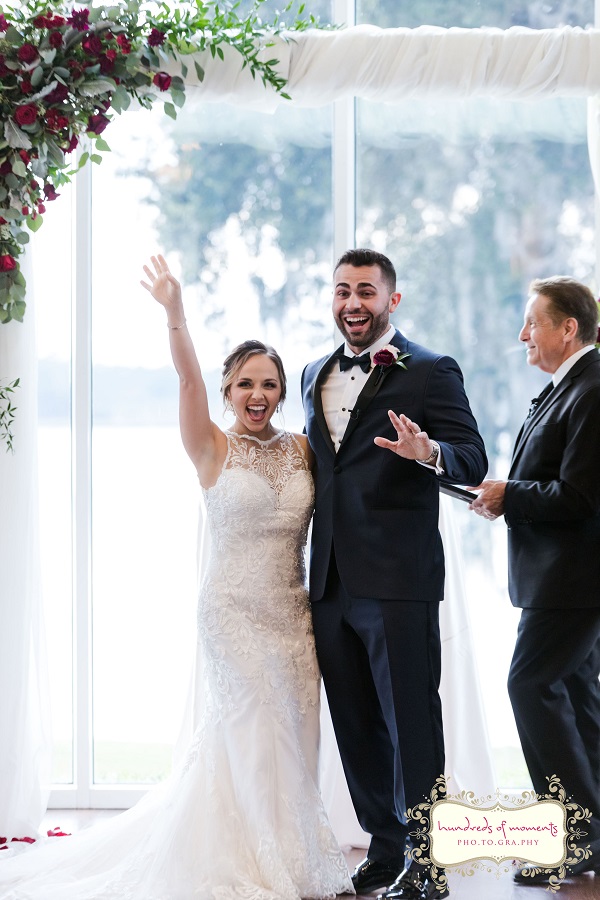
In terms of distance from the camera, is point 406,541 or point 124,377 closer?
point 406,541

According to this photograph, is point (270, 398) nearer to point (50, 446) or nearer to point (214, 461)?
point (214, 461)

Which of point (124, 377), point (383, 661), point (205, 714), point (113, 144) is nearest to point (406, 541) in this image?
point (383, 661)

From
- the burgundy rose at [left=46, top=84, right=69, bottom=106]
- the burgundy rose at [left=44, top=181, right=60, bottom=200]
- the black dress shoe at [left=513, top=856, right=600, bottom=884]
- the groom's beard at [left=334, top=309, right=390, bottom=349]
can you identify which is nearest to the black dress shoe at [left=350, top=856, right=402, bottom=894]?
the black dress shoe at [left=513, top=856, right=600, bottom=884]

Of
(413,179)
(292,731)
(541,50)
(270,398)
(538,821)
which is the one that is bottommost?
(538,821)

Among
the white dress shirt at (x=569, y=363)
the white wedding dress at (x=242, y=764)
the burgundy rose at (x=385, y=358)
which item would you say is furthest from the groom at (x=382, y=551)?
the white dress shirt at (x=569, y=363)

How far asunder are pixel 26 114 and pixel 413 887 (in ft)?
8.56

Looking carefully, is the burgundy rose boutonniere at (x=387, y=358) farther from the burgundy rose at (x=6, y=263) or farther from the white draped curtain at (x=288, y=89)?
the burgundy rose at (x=6, y=263)

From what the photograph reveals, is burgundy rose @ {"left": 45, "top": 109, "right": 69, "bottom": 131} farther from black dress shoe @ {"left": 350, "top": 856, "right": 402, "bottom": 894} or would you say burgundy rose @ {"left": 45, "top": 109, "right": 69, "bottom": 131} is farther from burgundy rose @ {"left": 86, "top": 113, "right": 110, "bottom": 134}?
black dress shoe @ {"left": 350, "top": 856, "right": 402, "bottom": 894}

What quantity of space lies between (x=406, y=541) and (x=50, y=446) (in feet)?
5.70

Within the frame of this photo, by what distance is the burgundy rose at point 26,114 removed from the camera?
9.89 feet

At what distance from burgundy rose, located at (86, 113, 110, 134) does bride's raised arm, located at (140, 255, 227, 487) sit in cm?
69

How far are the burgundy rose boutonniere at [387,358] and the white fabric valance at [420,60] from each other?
1.09 m

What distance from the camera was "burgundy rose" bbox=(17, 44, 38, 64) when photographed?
3051 mm

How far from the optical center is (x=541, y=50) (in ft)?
10.8
